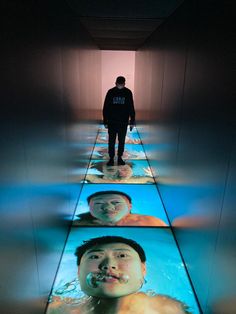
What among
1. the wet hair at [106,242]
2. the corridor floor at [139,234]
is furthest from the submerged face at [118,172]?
the wet hair at [106,242]

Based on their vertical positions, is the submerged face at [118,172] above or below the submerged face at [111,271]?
above

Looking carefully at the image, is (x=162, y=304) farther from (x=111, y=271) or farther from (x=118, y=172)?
(x=118, y=172)

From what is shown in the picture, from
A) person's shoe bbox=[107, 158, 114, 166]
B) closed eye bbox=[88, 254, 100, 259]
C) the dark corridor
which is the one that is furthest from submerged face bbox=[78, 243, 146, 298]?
person's shoe bbox=[107, 158, 114, 166]

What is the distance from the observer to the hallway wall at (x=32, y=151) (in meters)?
1.34

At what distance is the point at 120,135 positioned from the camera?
5137 mm

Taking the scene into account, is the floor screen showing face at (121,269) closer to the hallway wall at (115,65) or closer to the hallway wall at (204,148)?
the hallway wall at (204,148)

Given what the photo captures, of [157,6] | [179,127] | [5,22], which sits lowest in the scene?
[179,127]

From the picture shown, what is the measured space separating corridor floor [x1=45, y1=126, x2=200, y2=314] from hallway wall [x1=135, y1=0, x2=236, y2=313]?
0.14m

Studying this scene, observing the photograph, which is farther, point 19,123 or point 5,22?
point 19,123

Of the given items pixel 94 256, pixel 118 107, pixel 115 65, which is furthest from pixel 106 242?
pixel 115 65

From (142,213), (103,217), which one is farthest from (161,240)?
Result: (103,217)

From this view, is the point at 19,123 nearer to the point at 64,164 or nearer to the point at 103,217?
the point at 64,164

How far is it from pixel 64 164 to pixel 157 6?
2.10 m

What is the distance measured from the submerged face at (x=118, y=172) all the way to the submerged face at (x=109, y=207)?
0.74 m
